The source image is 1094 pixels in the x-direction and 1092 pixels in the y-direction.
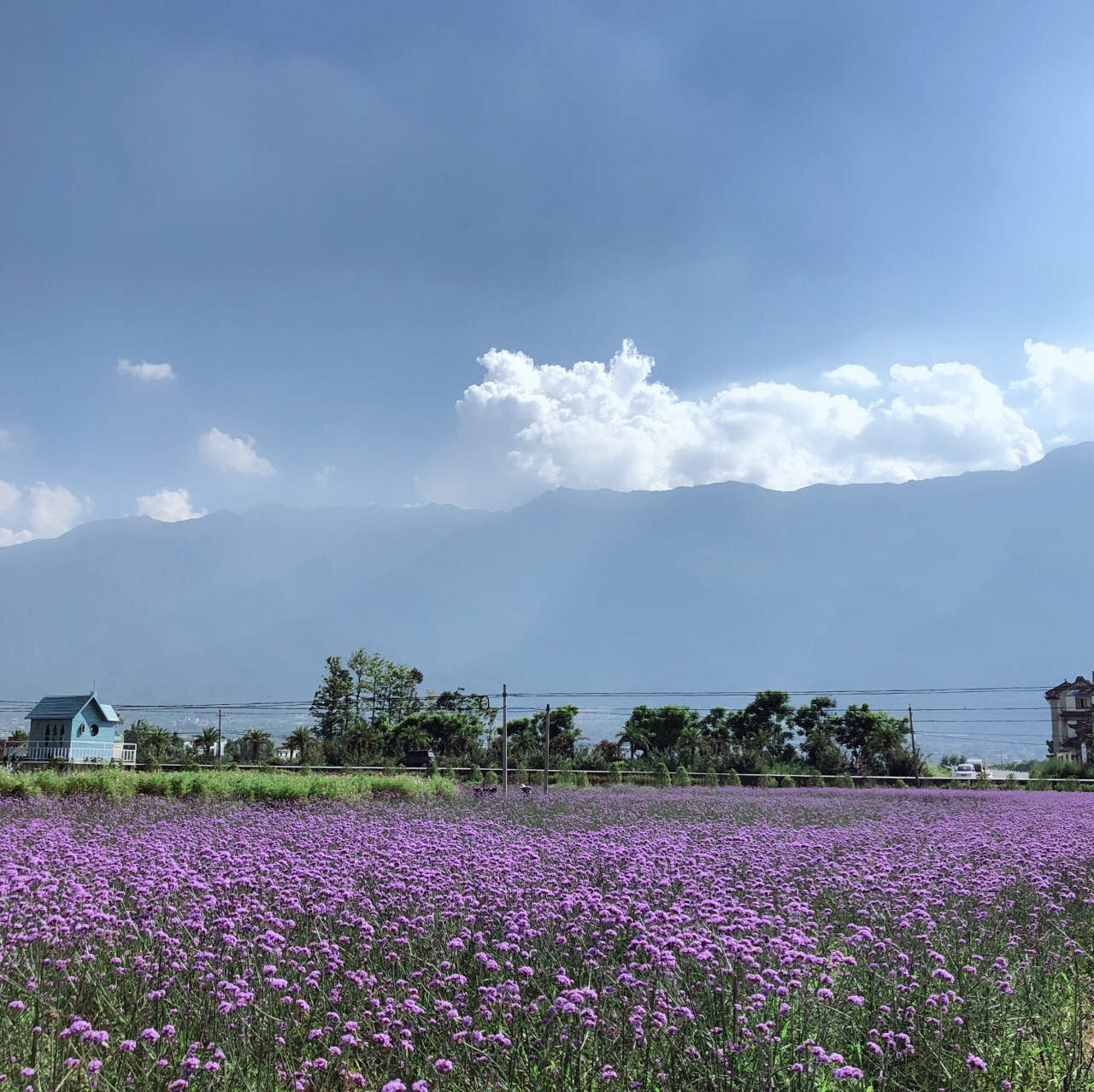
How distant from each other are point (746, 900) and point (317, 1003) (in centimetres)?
324

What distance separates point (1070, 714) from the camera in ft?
183

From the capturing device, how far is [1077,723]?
53.3 metres

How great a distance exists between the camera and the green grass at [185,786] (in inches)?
660

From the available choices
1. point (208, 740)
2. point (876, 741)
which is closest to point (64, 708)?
point (208, 740)

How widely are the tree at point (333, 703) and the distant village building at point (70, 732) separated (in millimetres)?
9927

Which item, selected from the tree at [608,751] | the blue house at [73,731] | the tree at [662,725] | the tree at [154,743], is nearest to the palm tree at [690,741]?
the tree at [662,725]

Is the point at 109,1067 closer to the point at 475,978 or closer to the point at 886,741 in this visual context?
the point at 475,978

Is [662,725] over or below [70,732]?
below

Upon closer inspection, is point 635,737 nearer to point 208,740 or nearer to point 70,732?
point 208,740

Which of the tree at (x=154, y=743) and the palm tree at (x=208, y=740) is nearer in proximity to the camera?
the tree at (x=154, y=743)

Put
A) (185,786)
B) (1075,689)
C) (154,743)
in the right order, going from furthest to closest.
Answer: (1075,689) < (154,743) < (185,786)

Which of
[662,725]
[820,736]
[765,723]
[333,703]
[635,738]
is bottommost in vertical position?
[635,738]

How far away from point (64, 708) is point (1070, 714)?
58.5 m

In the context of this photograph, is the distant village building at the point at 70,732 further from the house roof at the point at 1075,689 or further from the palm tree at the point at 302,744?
the house roof at the point at 1075,689
